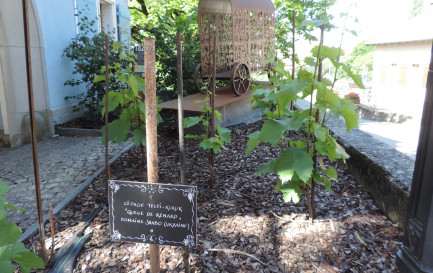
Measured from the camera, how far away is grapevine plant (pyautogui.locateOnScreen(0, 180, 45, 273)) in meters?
1.27

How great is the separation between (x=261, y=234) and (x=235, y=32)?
A: 473 cm

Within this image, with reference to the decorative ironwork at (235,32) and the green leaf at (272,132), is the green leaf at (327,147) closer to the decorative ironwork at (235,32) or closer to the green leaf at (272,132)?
the green leaf at (272,132)

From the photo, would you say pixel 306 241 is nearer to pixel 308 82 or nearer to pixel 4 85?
pixel 308 82

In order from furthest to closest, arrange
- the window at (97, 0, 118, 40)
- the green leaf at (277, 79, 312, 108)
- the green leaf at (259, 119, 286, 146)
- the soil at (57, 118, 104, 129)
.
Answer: the window at (97, 0, 118, 40) < the soil at (57, 118, 104, 129) < the green leaf at (259, 119, 286, 146) < the green leaf at (277, 79, 312, 108)

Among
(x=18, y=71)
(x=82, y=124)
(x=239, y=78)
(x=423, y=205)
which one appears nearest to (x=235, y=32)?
(x=239, y=78)

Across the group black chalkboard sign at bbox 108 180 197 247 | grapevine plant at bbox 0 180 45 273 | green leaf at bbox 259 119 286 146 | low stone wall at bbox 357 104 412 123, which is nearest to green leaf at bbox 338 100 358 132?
green leaf at bbox 259 119 286 146

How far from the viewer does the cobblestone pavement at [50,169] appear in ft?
11.1

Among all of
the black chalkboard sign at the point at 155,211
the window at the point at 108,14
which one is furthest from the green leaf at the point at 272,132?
the window at the point at 108,14

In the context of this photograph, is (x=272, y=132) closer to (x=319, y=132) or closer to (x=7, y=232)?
(x=319, y=132)

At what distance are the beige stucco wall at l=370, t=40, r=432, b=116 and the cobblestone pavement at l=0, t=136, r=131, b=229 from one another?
12.5 meters

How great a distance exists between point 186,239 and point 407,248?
1390 millimetres

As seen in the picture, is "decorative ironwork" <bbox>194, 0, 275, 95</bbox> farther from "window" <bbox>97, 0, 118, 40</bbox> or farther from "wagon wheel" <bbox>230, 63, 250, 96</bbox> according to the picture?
"window" <bbox>97, 0, 118, 40</bbox>

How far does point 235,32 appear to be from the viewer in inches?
247

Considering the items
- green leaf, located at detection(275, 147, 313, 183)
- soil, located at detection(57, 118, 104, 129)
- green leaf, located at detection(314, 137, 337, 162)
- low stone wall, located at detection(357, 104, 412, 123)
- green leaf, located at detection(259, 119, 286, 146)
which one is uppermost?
green leaf, located at detection(259, 119, 286, 146)
